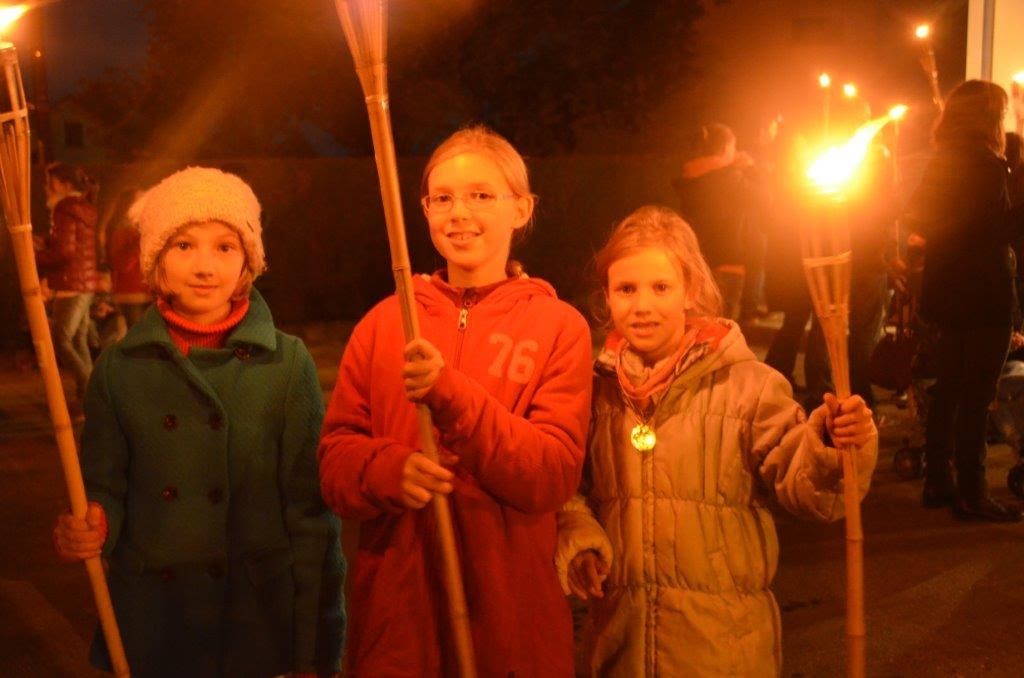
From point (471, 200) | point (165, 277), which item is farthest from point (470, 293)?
point (165, 277)

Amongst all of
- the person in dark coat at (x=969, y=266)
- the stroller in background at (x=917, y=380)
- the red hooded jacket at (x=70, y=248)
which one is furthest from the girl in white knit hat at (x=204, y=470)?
the red hooded jacket at (x=70, y=248)

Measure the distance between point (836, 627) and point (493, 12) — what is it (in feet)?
54.6

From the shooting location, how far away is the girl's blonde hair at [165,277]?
2.74 m

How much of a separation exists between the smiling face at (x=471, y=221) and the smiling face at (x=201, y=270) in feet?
1.76

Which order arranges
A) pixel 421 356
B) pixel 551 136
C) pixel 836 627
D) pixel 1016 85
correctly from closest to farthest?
1. pixel 421 356
2. pixel 836 627
3. pixel 1016 85
4. pixel 551 136

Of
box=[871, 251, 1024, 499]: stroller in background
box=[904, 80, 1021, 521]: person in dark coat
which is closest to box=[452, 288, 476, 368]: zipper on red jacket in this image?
box=[904, 80, 1021, 521]: person in dark coat

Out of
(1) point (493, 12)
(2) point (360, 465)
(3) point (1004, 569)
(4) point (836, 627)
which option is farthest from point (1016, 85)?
(1) point (493, 12)

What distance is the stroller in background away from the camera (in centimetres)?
628

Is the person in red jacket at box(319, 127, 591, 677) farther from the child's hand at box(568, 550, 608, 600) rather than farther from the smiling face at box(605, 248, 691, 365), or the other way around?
the smiling face at box(605, 248, 691, 365)

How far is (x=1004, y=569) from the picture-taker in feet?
16.8

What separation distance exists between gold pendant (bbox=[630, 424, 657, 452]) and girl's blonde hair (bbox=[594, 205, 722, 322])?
0.34 metres

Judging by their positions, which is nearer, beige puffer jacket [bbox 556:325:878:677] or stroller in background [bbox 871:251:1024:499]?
beige puffer jacket [bbox 556:325:878:677]

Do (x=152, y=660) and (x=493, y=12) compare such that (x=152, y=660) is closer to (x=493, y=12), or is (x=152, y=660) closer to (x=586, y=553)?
(x=586, y=553)

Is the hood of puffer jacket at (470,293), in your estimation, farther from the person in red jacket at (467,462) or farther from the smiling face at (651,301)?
the smiling face at (651,301)
